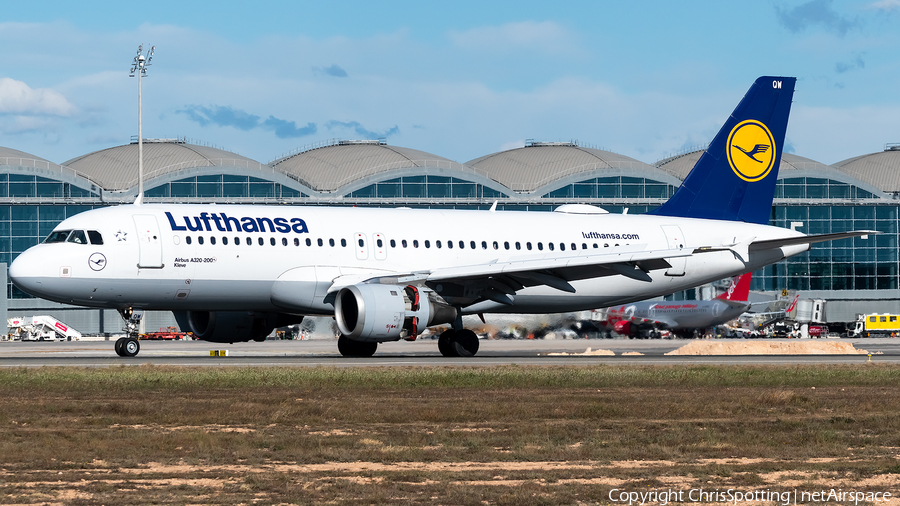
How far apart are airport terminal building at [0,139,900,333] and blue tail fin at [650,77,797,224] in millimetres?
47101

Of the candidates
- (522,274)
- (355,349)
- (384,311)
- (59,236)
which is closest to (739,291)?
(522,274)

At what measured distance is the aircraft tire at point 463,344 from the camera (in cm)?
3225

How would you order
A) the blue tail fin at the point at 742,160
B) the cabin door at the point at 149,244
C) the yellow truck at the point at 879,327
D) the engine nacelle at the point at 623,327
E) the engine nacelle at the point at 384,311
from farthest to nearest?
the yellow truck at the point at 879,327, the engine nacelle at the point at 623,327, the blue tail fin at the point at 742,160, the cabin door at the point at 149,244, the engine nacelle at the point at 384,311

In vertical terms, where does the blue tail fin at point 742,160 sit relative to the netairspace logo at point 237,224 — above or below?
above

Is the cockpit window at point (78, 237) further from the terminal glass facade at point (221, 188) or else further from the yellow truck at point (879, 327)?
the yellow truck at point (879, 327)

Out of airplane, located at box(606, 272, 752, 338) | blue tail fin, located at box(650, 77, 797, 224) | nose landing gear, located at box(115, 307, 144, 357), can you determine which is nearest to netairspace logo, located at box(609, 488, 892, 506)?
nose landing gear, located at box(115, 307, 144, 357)

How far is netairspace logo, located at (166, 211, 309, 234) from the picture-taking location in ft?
96.1

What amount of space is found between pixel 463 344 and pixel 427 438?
1908 cm

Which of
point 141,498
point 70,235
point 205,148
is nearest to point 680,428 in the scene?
point 141,498

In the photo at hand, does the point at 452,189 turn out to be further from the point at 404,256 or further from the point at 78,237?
the point at 78,237

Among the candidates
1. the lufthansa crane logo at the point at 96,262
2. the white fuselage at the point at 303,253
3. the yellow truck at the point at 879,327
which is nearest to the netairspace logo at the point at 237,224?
the white fuselage at the point at 303,253

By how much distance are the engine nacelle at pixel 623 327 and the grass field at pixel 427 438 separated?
147 ft

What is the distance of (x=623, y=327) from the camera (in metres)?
67.9

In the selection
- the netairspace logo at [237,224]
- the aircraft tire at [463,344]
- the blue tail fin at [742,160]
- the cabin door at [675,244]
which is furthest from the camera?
the blue tail fin at [742,160]
